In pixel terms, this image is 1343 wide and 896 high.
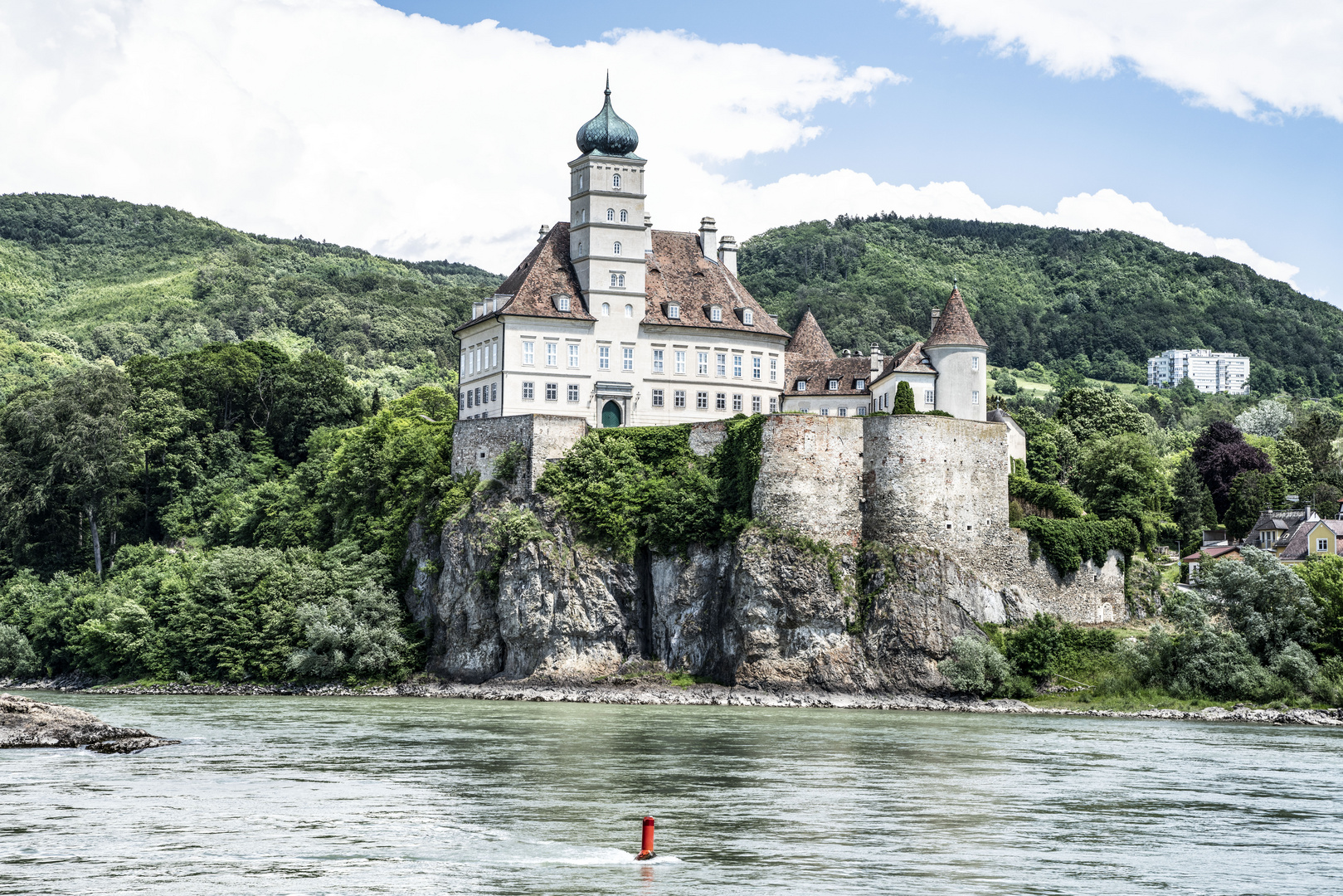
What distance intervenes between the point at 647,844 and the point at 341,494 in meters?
53.6

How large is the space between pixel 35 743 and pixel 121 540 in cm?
5034

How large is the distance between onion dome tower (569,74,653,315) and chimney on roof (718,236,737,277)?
672cm

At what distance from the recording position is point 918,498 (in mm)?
62938

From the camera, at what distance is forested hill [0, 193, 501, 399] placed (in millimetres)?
130000

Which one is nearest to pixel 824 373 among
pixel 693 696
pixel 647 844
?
pixel 693 696

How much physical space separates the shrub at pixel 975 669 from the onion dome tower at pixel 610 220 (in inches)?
958

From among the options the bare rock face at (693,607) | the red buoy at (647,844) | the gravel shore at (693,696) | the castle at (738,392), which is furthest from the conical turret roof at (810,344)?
the red buoy at (647,844)

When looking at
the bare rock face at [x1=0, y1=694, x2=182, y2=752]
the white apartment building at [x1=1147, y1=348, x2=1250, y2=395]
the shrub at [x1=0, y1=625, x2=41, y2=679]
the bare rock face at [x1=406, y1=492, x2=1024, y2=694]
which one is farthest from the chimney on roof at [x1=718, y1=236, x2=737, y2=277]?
the white apartment building at [x1=1147, y1=348, x2=1250, y2=395]

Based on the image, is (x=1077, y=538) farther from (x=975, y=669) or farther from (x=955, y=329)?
(x=955, y=329)

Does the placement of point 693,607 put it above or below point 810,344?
below

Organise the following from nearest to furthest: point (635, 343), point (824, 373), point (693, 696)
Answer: point (693, 696) → point (635, 343) → point (824, 373)

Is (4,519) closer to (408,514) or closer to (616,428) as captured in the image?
(408,514)

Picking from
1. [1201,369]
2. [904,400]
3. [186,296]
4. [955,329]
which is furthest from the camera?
[1201,369]

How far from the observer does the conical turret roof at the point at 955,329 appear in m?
72.2
